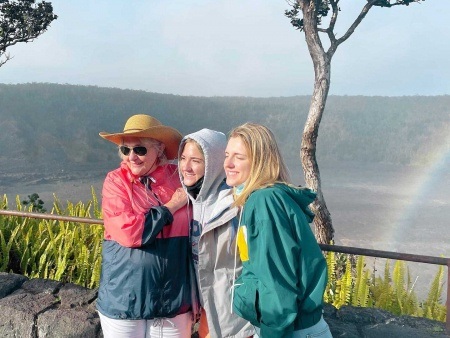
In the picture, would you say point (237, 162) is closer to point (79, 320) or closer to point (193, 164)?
point (193, 164)

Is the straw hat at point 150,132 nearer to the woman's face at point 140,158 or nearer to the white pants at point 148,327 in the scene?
the woman's face at point 140,158

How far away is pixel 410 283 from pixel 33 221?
2869 millimetres

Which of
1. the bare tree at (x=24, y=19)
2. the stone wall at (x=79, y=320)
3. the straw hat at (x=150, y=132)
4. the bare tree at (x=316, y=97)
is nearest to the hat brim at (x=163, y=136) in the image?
the straw hat at (x=150, y=132)

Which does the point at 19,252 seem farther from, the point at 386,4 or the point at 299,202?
the point at 386,4

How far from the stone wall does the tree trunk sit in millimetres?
4121

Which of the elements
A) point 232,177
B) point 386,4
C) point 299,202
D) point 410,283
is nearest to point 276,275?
point 299,202

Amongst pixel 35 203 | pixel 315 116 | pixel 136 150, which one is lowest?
pixel 35 203

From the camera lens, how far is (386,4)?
719 cm

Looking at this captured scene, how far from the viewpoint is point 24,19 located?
7699mm

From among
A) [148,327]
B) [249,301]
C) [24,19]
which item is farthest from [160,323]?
[24,19]

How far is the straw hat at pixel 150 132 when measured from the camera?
1854 mm

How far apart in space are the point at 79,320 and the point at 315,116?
4732mm

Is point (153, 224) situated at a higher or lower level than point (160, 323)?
higher

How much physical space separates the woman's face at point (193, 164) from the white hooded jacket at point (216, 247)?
3 centimetres
